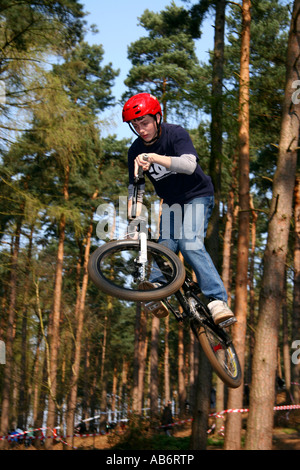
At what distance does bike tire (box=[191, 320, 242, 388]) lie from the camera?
4434 mm

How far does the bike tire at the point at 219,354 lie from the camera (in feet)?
14.5

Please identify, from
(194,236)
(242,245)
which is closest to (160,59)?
(242,245)

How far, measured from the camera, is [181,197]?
175 inches

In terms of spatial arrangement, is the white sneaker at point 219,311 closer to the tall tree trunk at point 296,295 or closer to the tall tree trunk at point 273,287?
the tall tree trunk at point 273,287

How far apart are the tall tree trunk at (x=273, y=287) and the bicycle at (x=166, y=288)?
2183 millimetres

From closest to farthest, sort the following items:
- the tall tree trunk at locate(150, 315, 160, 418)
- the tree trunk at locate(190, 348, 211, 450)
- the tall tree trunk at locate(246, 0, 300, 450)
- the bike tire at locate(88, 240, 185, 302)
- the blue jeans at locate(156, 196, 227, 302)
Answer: the bike tire at locate(88, 240, 185, 302), the blue jeans at locate(156, 196, 227, 302), the tall tree trunk at locate(246, 0, 300, 450), the tree trunk at locate(190, 348, 211, 450), the tall tree trunk at locate(150, 315, 160, 418)

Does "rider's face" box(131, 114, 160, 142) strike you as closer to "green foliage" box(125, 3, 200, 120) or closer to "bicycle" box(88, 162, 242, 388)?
"bicycle" box(88, 162, 242, 388)

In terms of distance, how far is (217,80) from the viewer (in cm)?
928

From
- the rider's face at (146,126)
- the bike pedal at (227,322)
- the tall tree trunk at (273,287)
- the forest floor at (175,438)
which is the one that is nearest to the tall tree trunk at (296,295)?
the forest floor at (175,438)

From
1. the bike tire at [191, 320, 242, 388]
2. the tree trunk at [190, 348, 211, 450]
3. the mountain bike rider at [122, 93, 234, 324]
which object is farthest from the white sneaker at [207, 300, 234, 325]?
the tree trunk at [190, 348, 211, 450]

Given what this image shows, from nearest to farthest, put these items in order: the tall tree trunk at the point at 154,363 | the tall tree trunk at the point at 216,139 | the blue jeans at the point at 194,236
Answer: the blue jeans at the point at 194,236, the tall tree trunk at the point at 216,139, the tall tree trunk at the point at 154,363
